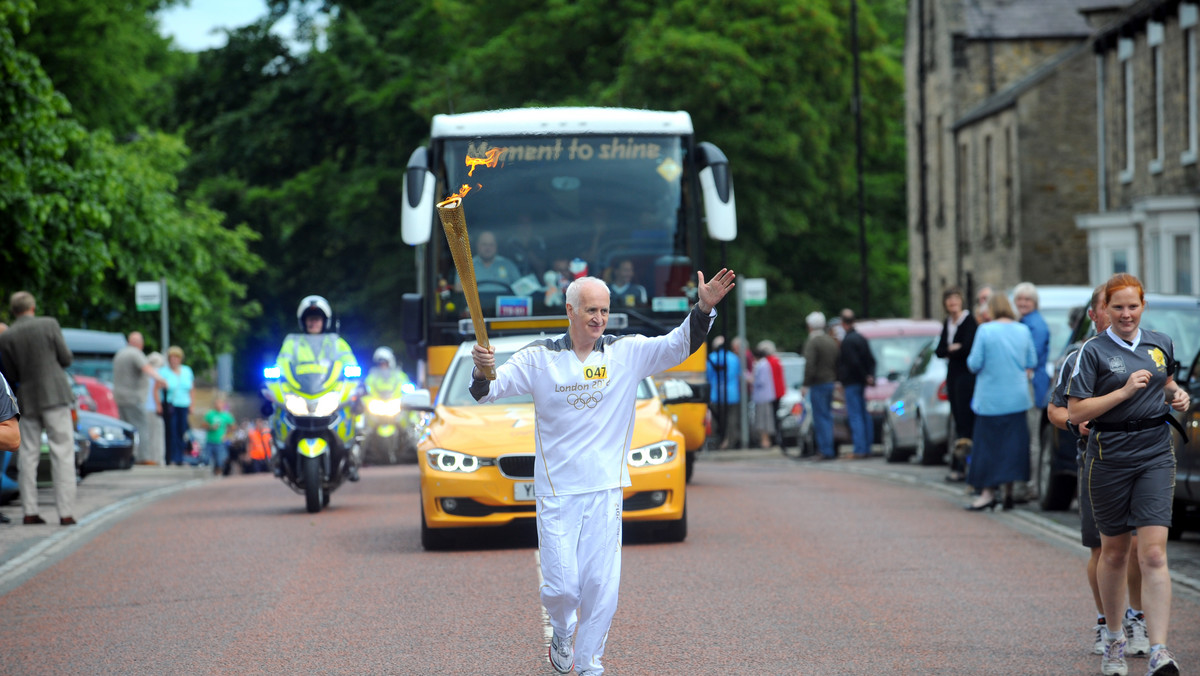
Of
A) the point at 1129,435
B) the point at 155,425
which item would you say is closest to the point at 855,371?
the point at 155,425

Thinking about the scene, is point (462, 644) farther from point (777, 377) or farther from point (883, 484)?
point (777, 377)

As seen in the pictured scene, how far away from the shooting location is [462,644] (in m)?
8.18

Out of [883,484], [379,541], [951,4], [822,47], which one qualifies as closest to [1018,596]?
[379,541]

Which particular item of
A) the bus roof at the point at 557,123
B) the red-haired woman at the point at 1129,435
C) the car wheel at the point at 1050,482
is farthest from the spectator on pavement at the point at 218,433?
the red-haired woman at the point at 1129,435

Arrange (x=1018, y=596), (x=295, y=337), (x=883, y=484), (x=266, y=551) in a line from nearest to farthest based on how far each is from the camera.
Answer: (x=1018, y=596), (x=266, y=551), (x=295, y=337), (x=883, y=484)

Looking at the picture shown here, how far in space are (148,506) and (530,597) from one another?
9.16 metres

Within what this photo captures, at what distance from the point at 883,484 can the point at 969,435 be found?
81.3 inches

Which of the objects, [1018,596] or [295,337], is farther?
[295,337]

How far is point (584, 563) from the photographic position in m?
6.80

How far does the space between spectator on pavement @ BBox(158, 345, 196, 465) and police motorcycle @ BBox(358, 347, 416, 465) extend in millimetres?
2862

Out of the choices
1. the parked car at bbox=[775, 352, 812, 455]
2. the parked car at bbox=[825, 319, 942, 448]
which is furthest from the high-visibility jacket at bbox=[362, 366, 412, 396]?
the parked car at bbox=[825, 319, 942, 448]

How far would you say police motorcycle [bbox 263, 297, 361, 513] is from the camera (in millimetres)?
15117

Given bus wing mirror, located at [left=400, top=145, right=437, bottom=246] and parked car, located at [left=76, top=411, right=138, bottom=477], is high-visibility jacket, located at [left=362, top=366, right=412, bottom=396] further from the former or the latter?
bus wing mirror, located at [left=400, top=145, right=437, bottom=246]

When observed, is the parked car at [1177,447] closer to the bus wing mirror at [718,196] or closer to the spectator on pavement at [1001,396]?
the spectator on pavement at [1001,396]
